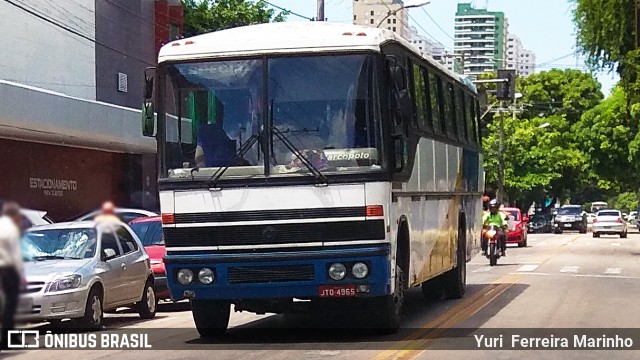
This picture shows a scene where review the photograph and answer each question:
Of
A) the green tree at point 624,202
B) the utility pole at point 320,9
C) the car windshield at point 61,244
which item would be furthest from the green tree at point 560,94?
the car windshield at point 61,244

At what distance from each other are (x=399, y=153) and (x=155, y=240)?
3.50 metres

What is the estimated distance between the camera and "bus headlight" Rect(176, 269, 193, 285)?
1116cm

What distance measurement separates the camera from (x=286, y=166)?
1036 cm

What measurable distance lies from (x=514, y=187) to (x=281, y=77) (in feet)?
216

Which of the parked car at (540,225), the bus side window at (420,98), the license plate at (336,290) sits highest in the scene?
the bus side window at (420,98)

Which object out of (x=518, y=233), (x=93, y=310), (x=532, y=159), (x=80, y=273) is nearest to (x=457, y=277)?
(x=93, y=310)

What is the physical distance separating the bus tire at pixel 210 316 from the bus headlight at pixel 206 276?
2.78 ft

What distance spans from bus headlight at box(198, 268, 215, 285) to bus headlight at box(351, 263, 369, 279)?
4.84 feet

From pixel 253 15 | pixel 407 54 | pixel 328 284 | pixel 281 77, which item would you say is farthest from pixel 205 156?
pixel 253 15

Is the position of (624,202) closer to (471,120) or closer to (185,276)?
(471,120)

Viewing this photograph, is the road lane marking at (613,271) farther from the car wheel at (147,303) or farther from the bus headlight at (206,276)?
the bus headlight at (206,276)

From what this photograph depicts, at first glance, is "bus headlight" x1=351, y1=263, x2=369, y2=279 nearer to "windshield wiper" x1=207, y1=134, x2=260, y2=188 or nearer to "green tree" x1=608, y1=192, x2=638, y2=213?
"windshield wiper" x1=207, y1=134, x2=260, y2=188

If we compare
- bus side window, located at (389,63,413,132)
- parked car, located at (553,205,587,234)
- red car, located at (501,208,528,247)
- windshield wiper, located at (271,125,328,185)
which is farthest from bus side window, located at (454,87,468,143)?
parked car, located at (553,205,587,234)

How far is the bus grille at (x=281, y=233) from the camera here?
10.7m
